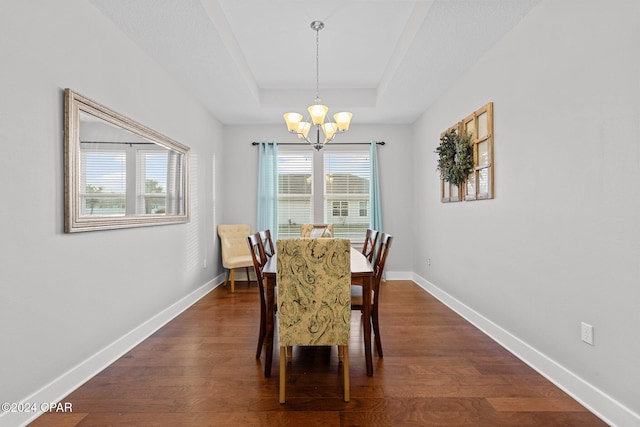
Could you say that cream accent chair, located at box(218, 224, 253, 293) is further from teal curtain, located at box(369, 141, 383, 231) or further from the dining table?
the dining table

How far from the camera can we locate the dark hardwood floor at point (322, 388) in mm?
1731

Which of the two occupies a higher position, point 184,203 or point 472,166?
point 472,166

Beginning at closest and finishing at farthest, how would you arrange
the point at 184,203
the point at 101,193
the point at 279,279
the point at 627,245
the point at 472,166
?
the point at 627,245 < the point at 279,279 < the point at 101,193 < the point at 472,166 < the point at 184,203

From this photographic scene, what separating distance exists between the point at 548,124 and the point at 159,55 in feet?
10.4

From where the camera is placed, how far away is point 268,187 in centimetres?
512

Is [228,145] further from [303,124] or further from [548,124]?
[548,124]

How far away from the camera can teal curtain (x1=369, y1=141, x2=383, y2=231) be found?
508cm

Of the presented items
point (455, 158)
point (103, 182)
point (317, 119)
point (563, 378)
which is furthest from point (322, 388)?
point (455, 158)

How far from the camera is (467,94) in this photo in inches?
130

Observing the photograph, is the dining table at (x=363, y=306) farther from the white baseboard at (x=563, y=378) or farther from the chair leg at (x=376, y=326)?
the white baseboard at (x=563, y=378)

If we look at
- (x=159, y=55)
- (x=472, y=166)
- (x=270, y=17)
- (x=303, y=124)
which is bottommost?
(x=472, y=166)

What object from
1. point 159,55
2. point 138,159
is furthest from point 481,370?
point 159,55

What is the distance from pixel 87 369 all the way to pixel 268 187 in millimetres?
3384

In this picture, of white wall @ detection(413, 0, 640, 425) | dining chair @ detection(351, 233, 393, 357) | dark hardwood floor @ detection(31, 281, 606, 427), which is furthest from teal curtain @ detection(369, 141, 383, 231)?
dining chair @ detection(351, 233, 393, 357)
